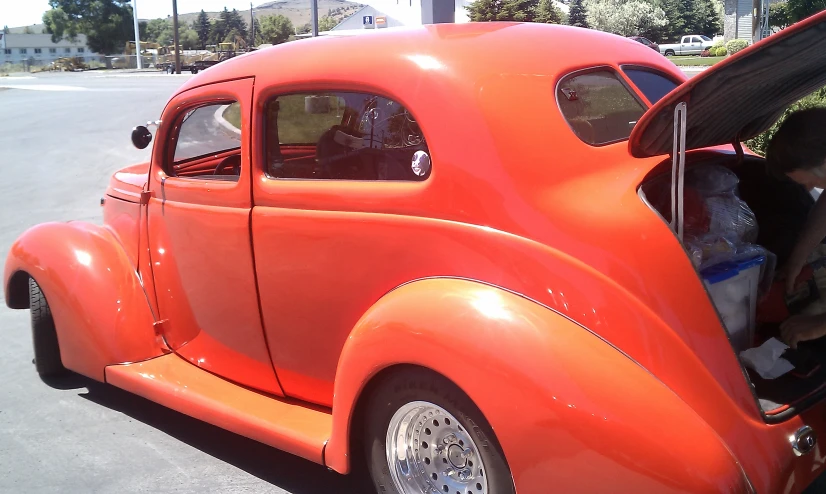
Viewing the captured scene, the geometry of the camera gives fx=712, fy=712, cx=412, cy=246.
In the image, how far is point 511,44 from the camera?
8.61ft

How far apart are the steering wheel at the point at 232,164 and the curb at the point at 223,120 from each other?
0.13 meters

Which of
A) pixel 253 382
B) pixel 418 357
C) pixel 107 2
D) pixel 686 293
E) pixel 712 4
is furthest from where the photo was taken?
pixel 107 2

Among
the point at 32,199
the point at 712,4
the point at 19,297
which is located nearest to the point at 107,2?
the point at 712,4

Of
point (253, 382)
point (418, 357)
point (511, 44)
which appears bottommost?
point (253, 382)

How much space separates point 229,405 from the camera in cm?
300

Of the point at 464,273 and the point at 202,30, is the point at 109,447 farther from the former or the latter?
the point at 202,30

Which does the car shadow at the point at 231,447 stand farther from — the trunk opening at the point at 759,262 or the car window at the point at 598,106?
the car window at the point at 598,106

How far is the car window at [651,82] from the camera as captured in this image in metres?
2.91

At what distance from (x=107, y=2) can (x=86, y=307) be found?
99.7 meters

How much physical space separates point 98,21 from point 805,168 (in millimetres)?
100297

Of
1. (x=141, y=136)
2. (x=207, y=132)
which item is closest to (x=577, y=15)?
(x=207, y=132)

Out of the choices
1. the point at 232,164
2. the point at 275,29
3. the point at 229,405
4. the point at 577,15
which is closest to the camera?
the point at 229,405

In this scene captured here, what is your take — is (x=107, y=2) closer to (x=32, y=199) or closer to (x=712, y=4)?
(x=712, y=4)

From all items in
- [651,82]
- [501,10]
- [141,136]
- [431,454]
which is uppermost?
[501,10]
